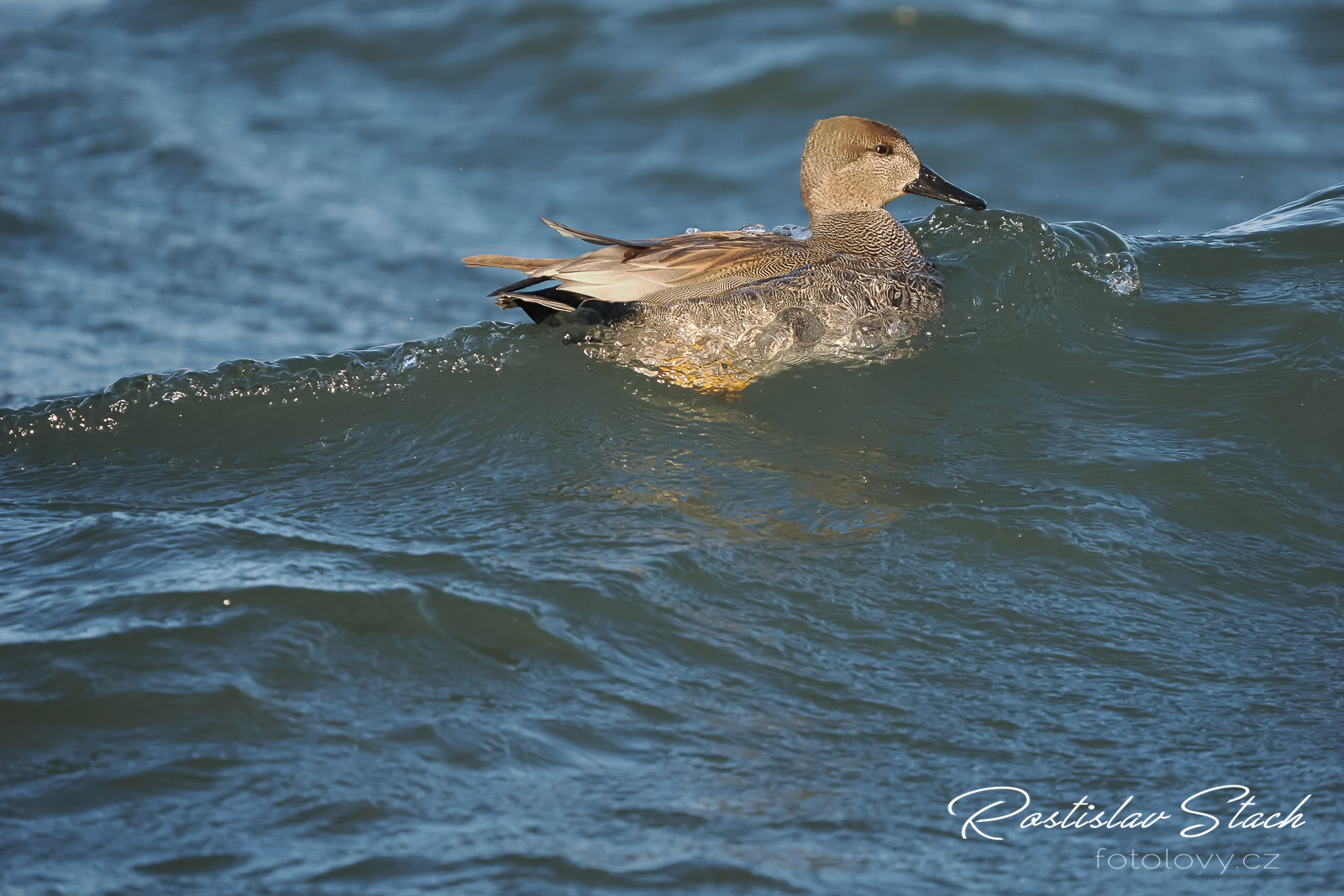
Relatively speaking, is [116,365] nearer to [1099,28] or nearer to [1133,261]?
[1133,261]

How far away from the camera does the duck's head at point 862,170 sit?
695cm

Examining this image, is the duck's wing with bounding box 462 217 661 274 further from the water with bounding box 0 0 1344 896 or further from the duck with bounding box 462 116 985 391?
the water with bounding box 0 0 1344 896

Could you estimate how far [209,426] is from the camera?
5.48 metres

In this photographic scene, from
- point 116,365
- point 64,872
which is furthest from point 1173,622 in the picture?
point 116,365

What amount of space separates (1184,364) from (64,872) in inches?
193

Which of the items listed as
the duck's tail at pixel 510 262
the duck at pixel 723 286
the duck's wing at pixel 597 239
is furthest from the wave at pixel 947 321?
the duck's wing at pixel 597 239

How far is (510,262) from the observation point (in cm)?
585

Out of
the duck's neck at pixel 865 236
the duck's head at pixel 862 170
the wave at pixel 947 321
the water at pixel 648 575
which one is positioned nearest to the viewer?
the water at pixel 648 575

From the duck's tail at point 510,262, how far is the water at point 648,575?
363 mm

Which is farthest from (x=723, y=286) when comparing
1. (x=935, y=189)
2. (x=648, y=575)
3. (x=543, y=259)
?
(x=648, y=575)
